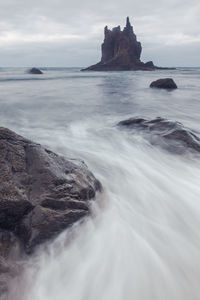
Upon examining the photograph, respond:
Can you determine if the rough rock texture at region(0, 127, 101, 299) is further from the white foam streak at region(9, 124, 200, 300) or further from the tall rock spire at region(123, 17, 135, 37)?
the tall rock spire at region(123, 17, 135, 37)

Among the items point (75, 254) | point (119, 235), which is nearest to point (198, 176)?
point (119, 235)

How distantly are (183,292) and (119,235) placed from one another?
1.15 metres

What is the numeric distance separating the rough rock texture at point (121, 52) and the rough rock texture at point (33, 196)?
84964 mm

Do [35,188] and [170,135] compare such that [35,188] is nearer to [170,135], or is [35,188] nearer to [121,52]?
[170,135]

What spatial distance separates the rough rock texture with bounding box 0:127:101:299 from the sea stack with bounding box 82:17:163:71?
85.0 meters

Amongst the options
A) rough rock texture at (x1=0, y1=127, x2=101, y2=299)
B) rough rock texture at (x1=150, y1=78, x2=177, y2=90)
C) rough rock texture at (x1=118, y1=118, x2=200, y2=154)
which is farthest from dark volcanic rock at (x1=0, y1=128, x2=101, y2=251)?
rough rock texture at (x1=150, y1=78, x2=177, y2=90)

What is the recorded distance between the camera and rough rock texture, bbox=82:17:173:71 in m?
85.6

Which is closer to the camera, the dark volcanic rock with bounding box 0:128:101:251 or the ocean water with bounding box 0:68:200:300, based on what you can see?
the ocean water with bounding box 0:68:200:300

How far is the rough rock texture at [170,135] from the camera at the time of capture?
22.1 feet

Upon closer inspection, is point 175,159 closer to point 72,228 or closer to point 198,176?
point 198,176

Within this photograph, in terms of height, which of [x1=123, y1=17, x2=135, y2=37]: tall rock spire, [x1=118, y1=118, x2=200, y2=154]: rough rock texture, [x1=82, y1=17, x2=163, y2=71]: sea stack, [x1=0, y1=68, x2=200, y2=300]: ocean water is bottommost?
[x1=0, y1=68, x2=200, y2=300]: ocean water

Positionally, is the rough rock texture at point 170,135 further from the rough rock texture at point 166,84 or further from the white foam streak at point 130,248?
the rough rock texture at point 166,84

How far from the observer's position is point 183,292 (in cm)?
280

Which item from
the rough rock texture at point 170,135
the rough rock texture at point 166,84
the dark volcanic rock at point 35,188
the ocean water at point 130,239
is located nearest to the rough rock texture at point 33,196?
the dark volcanic rock at point 35,188
